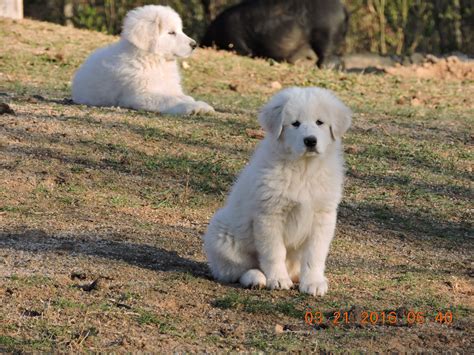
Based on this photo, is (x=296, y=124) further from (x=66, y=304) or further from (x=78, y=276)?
(x=66, y=304)

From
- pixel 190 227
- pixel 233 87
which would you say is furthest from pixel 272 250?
pixel 233 87

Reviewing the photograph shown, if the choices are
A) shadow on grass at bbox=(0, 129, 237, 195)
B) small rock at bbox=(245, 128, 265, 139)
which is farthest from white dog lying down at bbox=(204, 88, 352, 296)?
small rock at bbox=(245, 128, 265, 139)

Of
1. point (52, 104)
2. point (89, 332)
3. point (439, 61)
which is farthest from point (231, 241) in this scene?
point (439, 61)

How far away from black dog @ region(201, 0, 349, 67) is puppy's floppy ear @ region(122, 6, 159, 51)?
264 inches

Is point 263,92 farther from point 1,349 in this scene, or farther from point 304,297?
point 1,349

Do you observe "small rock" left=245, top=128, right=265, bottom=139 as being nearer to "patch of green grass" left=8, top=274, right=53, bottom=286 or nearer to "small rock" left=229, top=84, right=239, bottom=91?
"small rock" left=229, top=84, right=239, bottom=91

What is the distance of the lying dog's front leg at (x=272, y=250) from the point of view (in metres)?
5.93

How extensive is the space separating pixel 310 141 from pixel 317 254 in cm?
63

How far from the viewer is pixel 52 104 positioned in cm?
1069

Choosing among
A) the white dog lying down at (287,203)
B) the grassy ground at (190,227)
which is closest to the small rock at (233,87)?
the grassy ground at (190,227)

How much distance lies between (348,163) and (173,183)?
5.75ft

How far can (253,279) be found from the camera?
19.8ft

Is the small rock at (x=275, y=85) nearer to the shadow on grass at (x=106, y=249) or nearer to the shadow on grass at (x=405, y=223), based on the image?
the shadow on grass at (x=405, y=223)

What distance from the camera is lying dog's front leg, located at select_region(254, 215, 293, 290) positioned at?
593cm
